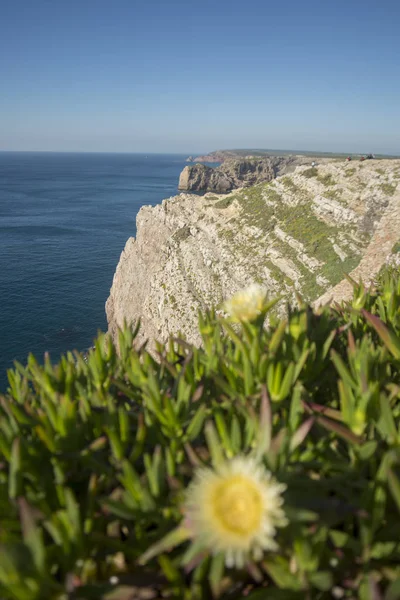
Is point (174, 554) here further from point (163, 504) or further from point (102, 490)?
point (102, 490)

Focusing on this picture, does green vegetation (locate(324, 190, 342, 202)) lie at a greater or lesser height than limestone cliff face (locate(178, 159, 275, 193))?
lesser

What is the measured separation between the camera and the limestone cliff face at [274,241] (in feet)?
63.9

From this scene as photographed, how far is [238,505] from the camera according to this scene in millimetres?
1275

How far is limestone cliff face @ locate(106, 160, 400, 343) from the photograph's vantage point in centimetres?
1948

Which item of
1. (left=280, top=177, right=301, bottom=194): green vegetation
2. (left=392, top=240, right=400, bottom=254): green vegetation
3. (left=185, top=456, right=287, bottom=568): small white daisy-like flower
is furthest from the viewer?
(left=280, top=177, right=301, bottom=194): green vegetation

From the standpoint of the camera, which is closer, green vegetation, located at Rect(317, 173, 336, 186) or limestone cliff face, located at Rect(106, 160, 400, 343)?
limestone cliff face, located at Rect(106, 160, 400, 343)

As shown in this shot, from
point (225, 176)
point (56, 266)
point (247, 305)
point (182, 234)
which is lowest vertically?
point (56, 266)

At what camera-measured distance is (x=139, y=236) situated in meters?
32.4

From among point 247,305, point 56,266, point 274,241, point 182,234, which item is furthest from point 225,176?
point 247,305

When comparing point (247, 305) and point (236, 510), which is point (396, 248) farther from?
point (236, 510)

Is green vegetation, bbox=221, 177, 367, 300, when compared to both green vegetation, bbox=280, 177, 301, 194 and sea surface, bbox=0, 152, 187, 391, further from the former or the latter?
sea surface, bbox=0, 152, 187, 391

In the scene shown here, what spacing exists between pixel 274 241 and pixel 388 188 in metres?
6.73

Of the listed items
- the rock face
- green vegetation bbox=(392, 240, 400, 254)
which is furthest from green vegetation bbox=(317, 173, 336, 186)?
the rock face

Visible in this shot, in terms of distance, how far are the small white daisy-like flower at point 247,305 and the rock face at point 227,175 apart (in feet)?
378
